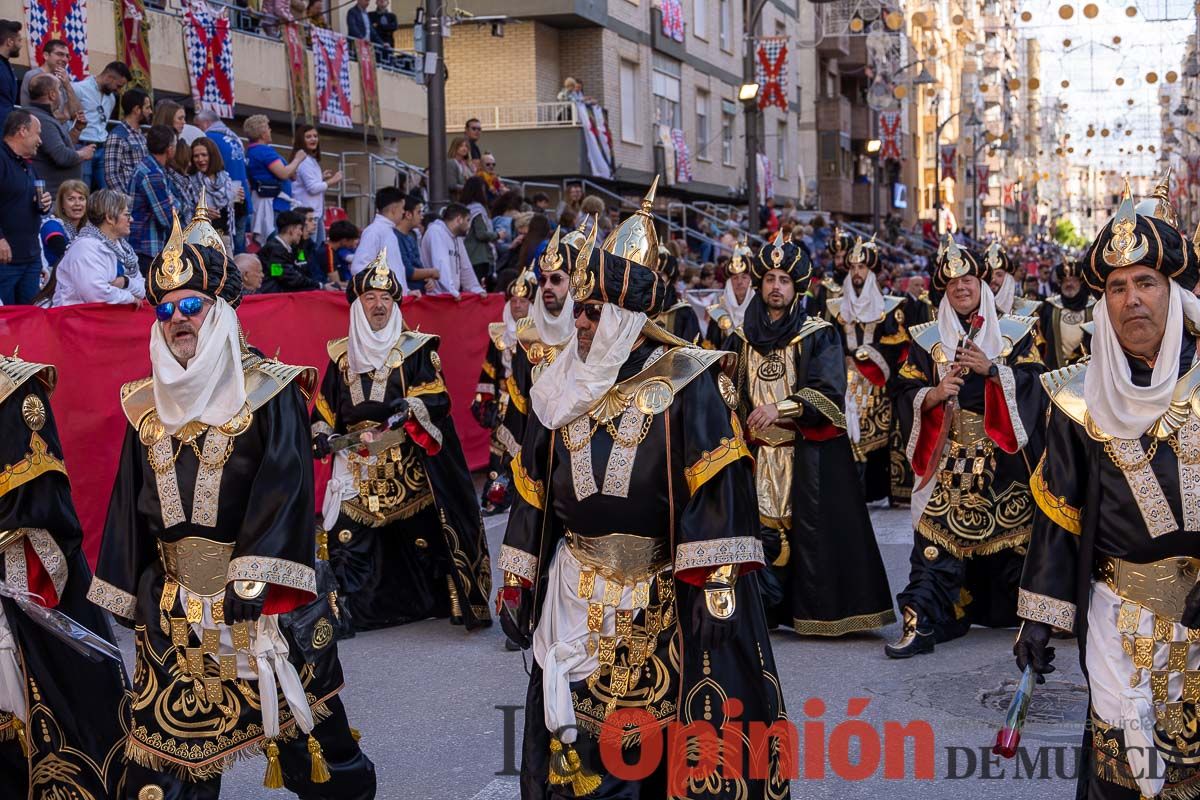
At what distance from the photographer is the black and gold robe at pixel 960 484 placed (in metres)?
7.92

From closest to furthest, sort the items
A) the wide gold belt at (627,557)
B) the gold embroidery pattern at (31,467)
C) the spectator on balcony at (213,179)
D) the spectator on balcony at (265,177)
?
the wide gold belt at (627,557) < the gold embroidery pattern at (31,467) < the spectator on balcony at (213,179) < the spectator on balcony at (265,177)

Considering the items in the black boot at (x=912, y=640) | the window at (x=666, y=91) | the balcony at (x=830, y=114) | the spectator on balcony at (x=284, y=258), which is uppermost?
the balcony at (x=830, y=114)

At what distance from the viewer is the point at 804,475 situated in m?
8.33

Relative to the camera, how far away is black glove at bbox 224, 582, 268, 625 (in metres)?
4.70

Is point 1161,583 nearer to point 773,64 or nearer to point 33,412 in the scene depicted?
point 33,412

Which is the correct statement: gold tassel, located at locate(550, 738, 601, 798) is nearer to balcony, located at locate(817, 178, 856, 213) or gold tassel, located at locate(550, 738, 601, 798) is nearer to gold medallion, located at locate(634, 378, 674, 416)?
gold medallion, located at locate(634, 378, 674, 416)

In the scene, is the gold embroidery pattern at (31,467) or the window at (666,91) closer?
the gold embroidery pattern at (31,467)

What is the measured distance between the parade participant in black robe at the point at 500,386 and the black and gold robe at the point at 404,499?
1.51 meters

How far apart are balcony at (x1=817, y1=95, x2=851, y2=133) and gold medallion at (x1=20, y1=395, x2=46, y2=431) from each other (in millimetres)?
44659

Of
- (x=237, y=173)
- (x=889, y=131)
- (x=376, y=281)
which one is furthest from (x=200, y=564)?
(x=889, y=131)

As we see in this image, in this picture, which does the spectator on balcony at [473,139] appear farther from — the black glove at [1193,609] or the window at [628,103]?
the black glove at [1193,609]

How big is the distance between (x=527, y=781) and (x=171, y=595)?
4.23 ft

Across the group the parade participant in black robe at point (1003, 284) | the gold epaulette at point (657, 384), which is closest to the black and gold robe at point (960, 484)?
the parade participant in black robe at point (1003, 284)

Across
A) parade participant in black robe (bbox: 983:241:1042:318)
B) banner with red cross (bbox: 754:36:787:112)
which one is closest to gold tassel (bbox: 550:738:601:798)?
parade participant in black robe (bbox: 983:241:1042:318)
